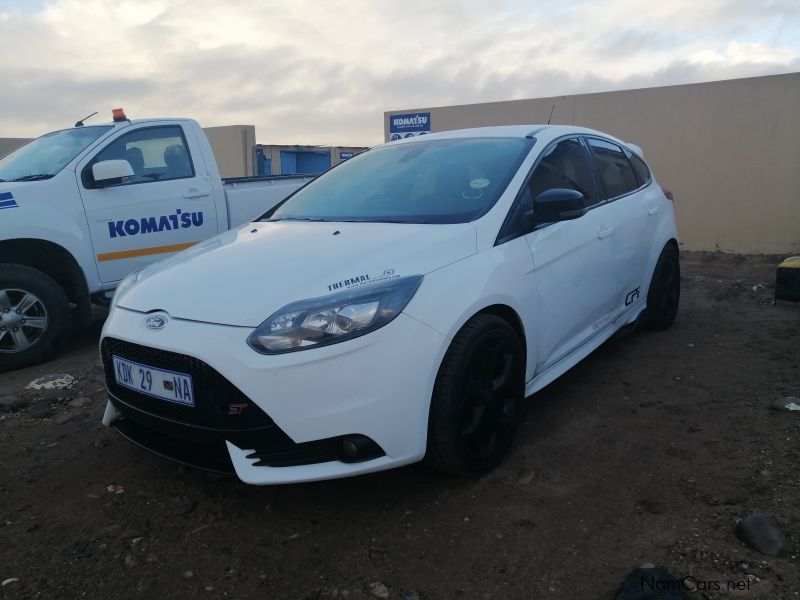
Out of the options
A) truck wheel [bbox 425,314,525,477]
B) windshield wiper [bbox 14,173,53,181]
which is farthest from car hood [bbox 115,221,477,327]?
windshield wiper [bbox 14,173,53,181]

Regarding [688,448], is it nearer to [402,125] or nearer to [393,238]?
[393,238]

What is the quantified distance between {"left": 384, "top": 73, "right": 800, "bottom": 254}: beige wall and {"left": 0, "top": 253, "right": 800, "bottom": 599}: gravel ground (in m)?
5.69

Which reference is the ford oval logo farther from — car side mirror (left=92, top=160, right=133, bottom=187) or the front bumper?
car side mirror (left=92, top=160, right=133, bottom=187)

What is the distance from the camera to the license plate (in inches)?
96.1

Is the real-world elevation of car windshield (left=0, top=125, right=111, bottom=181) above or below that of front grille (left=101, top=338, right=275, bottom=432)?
above

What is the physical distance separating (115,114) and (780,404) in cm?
557

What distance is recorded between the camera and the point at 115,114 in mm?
5625

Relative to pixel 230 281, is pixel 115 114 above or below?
above

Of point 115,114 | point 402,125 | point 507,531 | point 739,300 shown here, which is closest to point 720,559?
point 507,531

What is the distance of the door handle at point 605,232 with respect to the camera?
3805 millimetres

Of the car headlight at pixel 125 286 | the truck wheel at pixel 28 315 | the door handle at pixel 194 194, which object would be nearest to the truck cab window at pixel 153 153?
the door handle at pixel 194 194

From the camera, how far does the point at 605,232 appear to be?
3875 millimetres

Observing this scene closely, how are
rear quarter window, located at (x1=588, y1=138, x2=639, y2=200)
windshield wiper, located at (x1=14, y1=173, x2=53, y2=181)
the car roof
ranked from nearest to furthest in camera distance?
Answer: the car roof
rear quarter window, located at (x1=588, y1=138, x2=639, y2=200)
windshield wiper, located at (x1=14, y1=173, x2=53, y2=181)

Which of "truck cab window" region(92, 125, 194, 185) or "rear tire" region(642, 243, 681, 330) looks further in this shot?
"truck cab window" region(92, 125, 194, 185)
